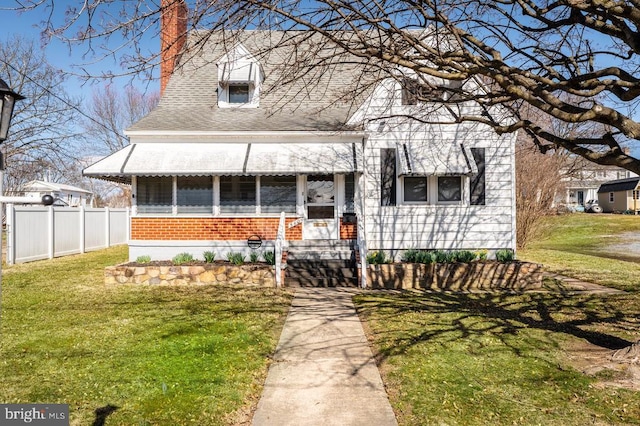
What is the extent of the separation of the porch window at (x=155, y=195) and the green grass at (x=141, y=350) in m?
3.41

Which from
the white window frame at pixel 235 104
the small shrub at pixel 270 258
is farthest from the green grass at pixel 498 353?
the white window frame at pixel 235 104

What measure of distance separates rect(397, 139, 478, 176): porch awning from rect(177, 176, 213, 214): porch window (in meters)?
6.18

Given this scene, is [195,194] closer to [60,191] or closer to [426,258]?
[426,258]

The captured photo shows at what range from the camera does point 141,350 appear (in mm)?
5988

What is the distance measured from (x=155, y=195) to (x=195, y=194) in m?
1.27

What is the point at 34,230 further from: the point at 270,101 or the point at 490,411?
the point at 490,411

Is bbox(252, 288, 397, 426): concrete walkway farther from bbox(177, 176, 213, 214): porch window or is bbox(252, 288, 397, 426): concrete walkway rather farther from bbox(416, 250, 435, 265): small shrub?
bbox(177, 176, 213, 214): porch window

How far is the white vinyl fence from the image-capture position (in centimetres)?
1542

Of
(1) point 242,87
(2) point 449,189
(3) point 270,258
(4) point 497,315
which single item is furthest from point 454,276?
(1) point 242,87

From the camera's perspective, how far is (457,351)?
237 inches

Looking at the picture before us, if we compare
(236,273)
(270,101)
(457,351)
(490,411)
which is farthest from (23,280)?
(490,411)

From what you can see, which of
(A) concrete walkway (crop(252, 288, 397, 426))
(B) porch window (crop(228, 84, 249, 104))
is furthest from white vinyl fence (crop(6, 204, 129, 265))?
(A) concrete walkway (crop(252, 288, 397, 426))

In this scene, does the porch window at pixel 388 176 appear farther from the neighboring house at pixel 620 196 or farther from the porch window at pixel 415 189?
the neighboring house at pixel 620 196

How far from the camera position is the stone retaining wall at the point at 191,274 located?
1141 centimetres
